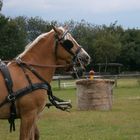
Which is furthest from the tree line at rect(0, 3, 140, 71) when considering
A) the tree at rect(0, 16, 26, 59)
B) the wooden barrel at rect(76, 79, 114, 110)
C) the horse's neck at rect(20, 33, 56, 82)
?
the horse's neck at rect(20, 33, 56, 82)

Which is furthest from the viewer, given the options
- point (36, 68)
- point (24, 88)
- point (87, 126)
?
point (87, 126)

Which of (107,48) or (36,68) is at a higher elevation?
(36,68)

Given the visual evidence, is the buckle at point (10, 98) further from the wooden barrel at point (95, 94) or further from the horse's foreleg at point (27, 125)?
the wooden barrel at point (95, 94)

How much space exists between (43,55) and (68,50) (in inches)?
16.8

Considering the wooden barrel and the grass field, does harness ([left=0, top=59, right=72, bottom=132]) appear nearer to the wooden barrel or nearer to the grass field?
the grass field

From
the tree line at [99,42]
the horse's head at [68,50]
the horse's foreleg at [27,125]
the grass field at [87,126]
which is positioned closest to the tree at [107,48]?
the tree line at [99,42]

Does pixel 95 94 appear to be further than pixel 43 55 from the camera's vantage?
Yes

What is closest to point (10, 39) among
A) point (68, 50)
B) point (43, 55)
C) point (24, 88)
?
point (43, 55)

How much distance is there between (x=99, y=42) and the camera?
8106cm

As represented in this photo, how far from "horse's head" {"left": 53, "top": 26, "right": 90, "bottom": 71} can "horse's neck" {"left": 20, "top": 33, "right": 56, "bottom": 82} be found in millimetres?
102

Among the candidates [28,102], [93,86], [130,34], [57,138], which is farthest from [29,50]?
[130,34]

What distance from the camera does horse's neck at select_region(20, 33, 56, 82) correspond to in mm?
8328

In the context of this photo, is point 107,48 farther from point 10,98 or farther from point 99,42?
point 10,98

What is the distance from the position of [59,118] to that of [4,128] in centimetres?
308
